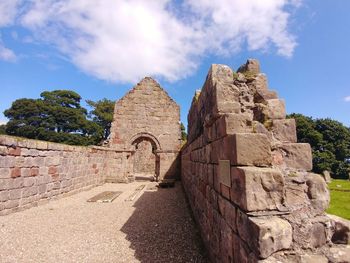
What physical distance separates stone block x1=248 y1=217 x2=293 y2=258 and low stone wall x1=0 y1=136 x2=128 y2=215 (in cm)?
580

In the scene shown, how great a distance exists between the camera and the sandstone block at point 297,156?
2082 mm

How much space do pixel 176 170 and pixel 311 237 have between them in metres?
11.6

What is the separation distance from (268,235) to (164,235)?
289cm

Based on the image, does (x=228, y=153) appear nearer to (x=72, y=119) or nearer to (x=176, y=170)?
(x=176, y=170)

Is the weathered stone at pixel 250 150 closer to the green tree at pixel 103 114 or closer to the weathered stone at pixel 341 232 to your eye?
the weathered stone at pixel 341 232

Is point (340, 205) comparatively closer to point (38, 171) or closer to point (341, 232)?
point (341, 232)

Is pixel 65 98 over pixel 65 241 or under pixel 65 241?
over

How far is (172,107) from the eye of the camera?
14.0 metres

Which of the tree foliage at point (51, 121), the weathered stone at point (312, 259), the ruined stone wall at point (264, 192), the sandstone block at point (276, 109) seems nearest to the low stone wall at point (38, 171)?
the ruined stone wall at point (264, 192)

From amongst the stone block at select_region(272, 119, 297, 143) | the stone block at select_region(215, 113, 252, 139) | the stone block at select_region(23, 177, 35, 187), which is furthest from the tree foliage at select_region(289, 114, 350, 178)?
the stone block at select_region(23, 177, 35, 187)

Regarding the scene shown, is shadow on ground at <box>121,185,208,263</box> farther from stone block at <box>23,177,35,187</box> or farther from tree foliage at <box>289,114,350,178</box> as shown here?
tree foliage at <box>289,114,350,178</box>

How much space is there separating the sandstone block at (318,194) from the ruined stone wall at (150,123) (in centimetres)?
1140

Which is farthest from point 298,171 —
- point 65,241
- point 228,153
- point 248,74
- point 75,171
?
point 75,171

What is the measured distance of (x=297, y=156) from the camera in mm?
2113
